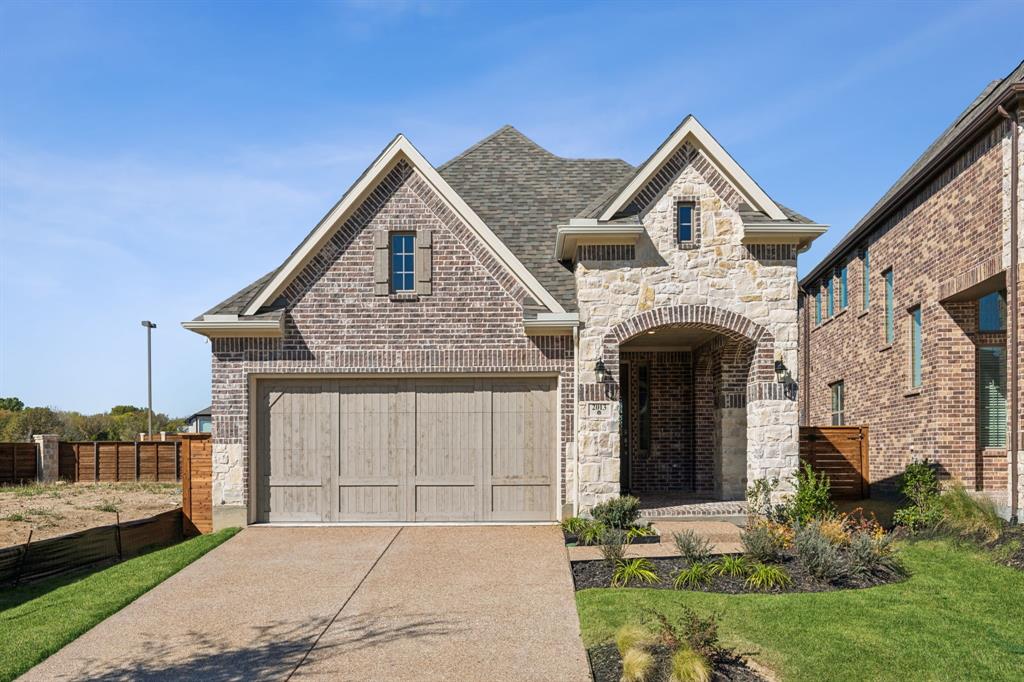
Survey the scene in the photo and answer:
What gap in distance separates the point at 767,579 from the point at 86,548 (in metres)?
9.26

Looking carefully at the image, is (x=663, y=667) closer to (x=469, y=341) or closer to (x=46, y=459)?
(x=469, y=341)

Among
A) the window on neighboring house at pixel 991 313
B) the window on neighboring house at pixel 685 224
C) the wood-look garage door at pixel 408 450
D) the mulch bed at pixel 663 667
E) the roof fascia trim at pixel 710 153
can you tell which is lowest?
the mulch bed at pixel 663 667

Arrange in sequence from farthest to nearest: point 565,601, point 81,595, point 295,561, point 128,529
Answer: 1. point 128,529
2. point 295,561
3. point 81,595
4. point 565,601

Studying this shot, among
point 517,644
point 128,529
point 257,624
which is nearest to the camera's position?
point 517,644

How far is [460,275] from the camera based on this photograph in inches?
548

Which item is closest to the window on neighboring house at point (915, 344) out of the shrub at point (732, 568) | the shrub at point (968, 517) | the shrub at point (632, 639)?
the shrub at point (968, 517)

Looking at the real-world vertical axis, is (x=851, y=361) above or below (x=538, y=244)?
below

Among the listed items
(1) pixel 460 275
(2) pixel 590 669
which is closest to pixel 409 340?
(1) pixel 460 275

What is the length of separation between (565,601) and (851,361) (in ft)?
50.2

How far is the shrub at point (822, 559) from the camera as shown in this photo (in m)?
9.73

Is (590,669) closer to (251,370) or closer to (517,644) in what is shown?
(517,644)

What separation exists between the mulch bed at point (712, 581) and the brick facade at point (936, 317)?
5822 mm

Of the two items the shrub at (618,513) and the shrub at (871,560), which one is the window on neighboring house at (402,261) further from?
the shrub at (871,560)

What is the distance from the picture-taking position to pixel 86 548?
466 inches
